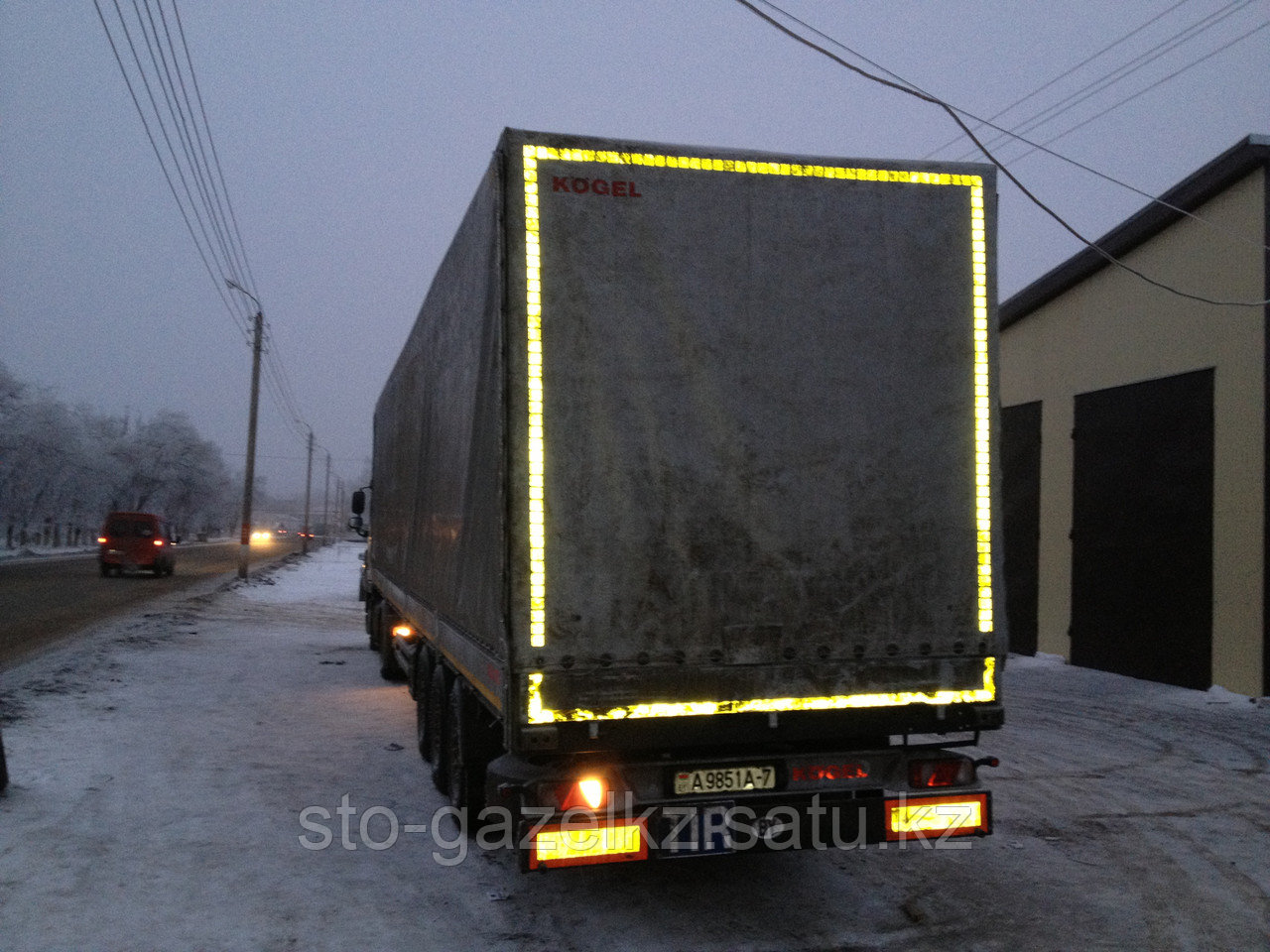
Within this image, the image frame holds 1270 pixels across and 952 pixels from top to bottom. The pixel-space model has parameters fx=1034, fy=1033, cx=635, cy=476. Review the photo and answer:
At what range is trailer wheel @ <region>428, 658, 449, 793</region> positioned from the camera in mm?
6488

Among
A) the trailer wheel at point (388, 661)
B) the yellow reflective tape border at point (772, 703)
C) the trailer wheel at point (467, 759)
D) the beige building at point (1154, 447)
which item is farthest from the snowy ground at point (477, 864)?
the beige building at point (1154, 447)

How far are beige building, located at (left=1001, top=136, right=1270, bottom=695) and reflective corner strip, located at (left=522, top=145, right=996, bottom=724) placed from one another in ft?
26.9

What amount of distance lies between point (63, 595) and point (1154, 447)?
21989mm

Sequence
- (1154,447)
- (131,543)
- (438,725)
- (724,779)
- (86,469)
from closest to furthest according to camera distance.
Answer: (724,779)
(438,725)
(1154,447)
(131,543)
(86,469)

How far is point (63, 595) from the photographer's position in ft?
75.7

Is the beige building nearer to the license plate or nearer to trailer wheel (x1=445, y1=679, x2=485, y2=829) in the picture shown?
the license plate

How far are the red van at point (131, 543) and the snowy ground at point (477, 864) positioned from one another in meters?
22.8

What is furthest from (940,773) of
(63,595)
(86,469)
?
(86,469)

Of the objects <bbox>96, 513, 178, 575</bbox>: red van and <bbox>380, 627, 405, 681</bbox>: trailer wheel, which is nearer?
<bbox>380, 627, 405, 681</bbox>: trailer wheel

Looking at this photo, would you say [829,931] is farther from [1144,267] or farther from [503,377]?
[1144,267]

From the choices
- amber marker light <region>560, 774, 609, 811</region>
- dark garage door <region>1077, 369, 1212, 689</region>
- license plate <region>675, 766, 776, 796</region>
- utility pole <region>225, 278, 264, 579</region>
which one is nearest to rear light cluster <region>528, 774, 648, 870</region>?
amber marker light <region>560, 774, 609, 811</region>

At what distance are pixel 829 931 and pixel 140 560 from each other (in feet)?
99.5

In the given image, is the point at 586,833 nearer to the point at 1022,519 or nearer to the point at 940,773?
the point at 940,773

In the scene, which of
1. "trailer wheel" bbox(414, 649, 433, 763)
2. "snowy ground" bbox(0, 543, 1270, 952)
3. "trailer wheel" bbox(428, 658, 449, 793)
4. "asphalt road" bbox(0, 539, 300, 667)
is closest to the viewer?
"snowy ground" bbox(0, 543, 1270, 952)
